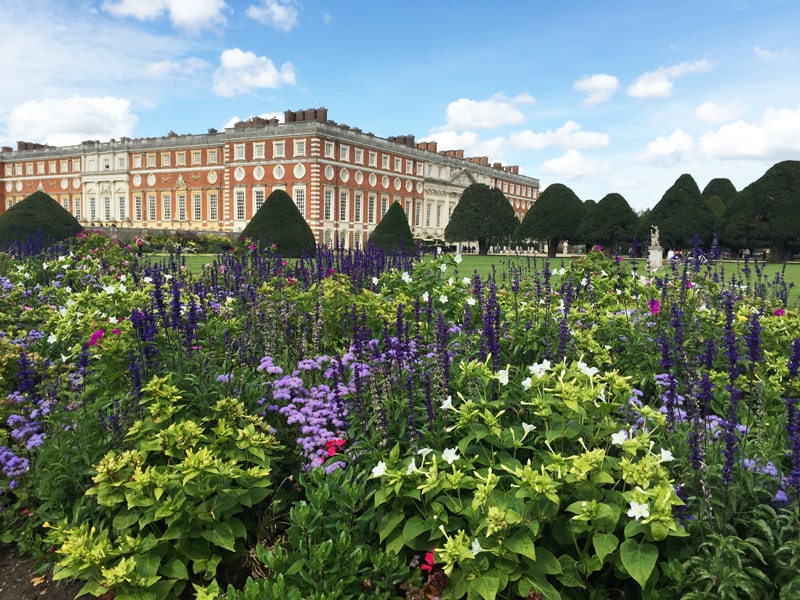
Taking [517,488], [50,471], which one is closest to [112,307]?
[50,471]

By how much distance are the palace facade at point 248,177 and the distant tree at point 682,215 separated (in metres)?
20.2

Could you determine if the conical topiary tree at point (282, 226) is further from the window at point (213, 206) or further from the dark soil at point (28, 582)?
the window at point (213, 206)

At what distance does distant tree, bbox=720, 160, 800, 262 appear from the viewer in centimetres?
3150

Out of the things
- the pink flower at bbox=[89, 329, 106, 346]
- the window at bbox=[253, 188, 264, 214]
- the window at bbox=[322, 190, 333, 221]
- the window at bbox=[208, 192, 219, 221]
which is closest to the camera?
the pink flower at bbox=[89, 329, 106, 346]

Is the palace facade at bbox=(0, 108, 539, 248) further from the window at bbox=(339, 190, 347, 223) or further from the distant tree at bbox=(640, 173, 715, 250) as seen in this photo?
the distant tree at bbox=(640, 173, 715, 250)

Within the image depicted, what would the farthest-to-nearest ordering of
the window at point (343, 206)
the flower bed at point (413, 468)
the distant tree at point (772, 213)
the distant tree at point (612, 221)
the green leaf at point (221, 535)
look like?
the window at point (343, 206) < the distant tree at point (612, 221) < the distant tree at point (772, 213) < the green leaf at point (221, 535) < the flower bed at point (413, 468)

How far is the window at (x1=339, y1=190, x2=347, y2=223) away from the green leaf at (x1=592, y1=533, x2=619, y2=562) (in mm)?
45884

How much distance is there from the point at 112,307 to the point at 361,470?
3.21 metres

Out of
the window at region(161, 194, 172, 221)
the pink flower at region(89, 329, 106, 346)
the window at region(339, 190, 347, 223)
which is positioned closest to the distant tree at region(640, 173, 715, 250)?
the window at region(339, 190, 347, 223)

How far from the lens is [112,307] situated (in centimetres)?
521

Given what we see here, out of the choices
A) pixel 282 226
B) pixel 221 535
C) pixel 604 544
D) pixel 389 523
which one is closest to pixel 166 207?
pixel 282 226

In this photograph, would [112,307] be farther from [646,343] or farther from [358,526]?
[646,343]

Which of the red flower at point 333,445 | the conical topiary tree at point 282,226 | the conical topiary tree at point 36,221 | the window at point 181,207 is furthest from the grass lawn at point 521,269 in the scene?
the window at point 181,207

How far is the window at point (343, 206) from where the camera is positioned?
156 feet
